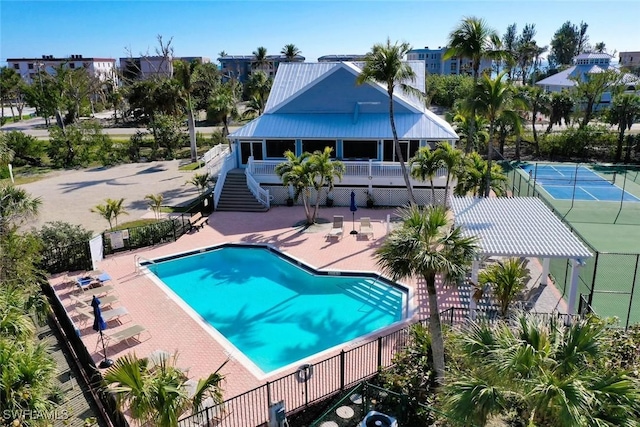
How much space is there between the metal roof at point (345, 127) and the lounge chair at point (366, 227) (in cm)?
704

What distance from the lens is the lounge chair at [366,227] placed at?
24.5 m

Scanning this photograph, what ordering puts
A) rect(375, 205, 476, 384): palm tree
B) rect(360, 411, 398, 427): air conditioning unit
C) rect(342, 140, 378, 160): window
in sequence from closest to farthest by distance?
rect(360, 411, 398, 427): air conditioning unit < rect(375, 205, 476, 384): palm tree < rect(342, 140, 378, 160): window

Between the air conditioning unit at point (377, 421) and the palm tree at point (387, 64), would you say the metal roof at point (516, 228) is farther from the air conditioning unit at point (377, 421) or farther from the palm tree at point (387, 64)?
the air conditioning unit at point (377, 421)

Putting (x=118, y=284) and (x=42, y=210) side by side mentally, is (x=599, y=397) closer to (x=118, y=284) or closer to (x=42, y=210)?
(x=118, y=284)

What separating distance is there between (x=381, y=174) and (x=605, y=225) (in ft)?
41.3

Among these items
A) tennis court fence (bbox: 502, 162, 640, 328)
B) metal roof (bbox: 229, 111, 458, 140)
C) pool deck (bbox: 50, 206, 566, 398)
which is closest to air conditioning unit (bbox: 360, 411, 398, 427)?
pool deck (bbox: 50, 206, 566, 398)

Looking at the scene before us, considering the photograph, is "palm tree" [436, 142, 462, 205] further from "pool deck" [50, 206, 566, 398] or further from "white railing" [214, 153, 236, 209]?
"white railing" [214, 153, 236, 209]

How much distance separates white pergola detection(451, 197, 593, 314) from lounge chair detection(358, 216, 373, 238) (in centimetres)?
554

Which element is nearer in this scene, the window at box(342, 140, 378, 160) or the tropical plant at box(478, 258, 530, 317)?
the tropical plant at box(478, 258, 530, 317)

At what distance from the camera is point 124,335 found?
1520cm

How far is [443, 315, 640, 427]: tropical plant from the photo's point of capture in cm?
746

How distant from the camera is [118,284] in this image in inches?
784

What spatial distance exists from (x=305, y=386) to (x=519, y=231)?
9.03 m

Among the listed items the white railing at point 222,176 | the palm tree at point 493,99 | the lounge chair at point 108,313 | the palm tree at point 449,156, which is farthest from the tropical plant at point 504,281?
the white railing at point 222,176
